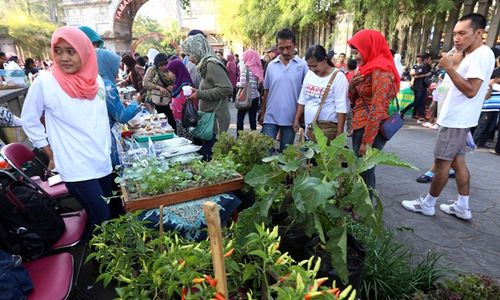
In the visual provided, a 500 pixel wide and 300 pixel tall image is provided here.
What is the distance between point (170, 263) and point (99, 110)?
147cm

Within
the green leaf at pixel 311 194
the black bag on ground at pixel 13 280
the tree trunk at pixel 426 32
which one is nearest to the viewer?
the green leaf at pixel 311 194

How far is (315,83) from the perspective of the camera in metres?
3.17

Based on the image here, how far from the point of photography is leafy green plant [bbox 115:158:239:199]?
1.85 m

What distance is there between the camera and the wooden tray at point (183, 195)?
1.77 m

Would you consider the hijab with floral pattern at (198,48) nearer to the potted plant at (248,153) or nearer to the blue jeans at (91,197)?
the potted plant at (248,153)

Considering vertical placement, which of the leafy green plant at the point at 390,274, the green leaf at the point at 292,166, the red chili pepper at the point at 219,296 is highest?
the green leaf at the point at 292,166

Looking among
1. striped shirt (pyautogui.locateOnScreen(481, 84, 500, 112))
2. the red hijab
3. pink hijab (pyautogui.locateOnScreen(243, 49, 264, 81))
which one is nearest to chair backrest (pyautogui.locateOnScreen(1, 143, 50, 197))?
the red hijab

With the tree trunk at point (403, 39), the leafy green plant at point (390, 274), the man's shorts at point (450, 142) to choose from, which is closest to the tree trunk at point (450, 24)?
the tree trunk at point (403, 39)

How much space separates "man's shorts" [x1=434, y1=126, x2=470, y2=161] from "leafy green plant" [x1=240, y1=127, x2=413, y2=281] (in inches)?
67.8

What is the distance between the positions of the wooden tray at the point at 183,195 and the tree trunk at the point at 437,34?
9.60 meters

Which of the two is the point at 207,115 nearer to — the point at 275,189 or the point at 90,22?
the point at 275,189

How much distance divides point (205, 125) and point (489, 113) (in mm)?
5428

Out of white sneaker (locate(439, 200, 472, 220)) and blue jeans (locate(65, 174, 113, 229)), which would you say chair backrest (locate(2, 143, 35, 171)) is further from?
white sneaker (locate(439, 200, 472, 220))

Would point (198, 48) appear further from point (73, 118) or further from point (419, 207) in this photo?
point (419, 207)
